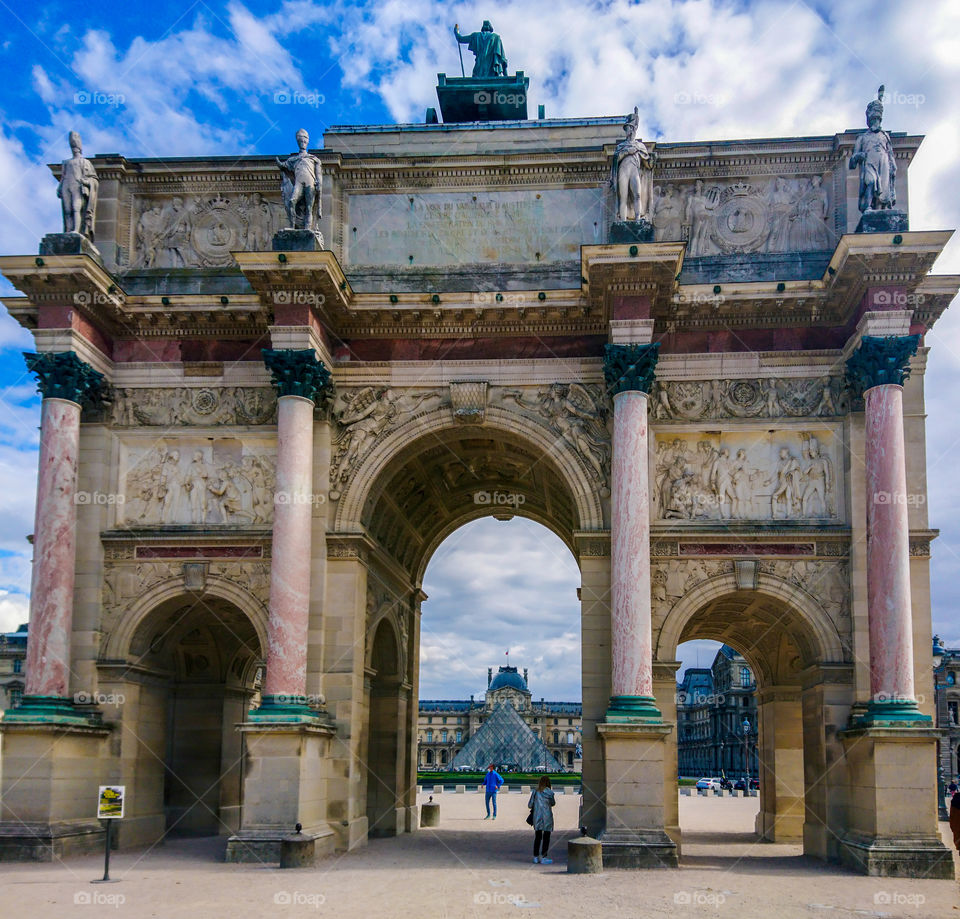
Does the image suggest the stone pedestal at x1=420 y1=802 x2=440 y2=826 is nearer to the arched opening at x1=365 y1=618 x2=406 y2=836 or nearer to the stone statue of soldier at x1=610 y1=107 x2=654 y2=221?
the arched opening at x1=365 y1=618 x2=406 y2=836

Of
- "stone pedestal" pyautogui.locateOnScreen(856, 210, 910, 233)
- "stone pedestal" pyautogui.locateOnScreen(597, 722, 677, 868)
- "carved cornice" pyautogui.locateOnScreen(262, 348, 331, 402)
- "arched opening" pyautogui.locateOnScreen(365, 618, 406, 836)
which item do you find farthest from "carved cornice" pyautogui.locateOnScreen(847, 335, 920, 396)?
"arched opening" pyautogui.locateOnScreen(365, 618, 406, 836)

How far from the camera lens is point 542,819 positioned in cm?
2125

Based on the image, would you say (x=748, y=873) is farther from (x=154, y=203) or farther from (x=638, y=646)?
(x=154, y=203)

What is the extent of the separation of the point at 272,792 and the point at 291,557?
455cm

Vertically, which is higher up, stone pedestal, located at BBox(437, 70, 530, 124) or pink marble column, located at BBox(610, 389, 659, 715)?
stone pedestal, located at BBox(437, 70, 530, 124)

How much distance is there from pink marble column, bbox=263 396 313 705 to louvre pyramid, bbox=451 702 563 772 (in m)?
105

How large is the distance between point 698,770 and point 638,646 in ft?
374

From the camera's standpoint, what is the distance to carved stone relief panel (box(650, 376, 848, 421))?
24.6m

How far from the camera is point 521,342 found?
25625mm

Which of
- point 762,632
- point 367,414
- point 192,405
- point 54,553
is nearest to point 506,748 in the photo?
point 762,632

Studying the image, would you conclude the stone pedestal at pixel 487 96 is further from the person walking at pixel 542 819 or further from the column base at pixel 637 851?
the column base at pixel 637 851

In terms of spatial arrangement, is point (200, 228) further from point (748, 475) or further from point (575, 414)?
point (748, 475)

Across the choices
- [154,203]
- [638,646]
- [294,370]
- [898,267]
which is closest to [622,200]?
[898,267]

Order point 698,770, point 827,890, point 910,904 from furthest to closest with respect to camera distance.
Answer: point 698,770, point 827,890, point 910,904
